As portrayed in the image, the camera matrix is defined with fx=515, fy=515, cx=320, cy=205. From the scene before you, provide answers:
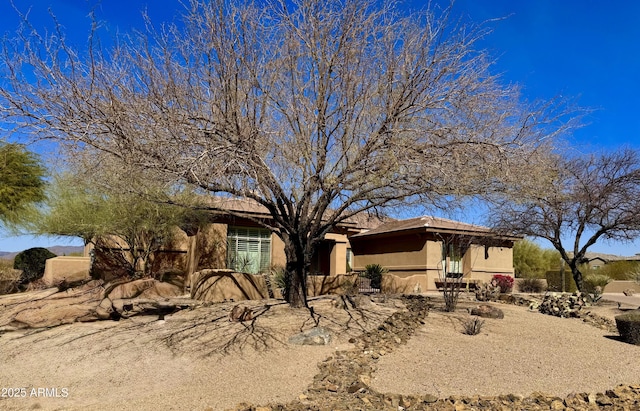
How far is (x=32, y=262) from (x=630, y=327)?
844 inches

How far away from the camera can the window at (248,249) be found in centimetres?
2003

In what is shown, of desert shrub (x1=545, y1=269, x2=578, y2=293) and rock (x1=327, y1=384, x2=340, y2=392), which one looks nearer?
rock (x1=327, y1=384, x2=340, y2=392)

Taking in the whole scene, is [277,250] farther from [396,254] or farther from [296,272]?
[296,272]

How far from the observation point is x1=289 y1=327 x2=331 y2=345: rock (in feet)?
29.3

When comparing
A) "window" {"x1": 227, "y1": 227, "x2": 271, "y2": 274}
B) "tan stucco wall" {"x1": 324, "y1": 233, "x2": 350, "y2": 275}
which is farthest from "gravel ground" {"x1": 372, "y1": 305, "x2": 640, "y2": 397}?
"tan stucco wall" {"x1": 324, "y1": 233, "x2": 350, "y2": 275}

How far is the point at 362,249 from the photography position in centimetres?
2808

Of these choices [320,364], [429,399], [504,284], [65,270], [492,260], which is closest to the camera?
[429,399]

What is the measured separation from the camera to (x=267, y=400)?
6.35 m

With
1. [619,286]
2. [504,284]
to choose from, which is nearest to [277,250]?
[504,284]

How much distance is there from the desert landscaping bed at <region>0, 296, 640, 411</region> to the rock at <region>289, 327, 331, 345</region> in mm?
167

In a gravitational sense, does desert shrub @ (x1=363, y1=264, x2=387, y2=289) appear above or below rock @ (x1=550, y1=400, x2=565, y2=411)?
above

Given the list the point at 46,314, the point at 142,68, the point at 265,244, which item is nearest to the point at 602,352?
the point at 142,68

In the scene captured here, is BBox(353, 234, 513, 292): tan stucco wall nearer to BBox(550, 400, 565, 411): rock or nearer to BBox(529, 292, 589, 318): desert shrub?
BBox(529, 292, 589, 318): desert shrub

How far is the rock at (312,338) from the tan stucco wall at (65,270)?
13144 millimetres
